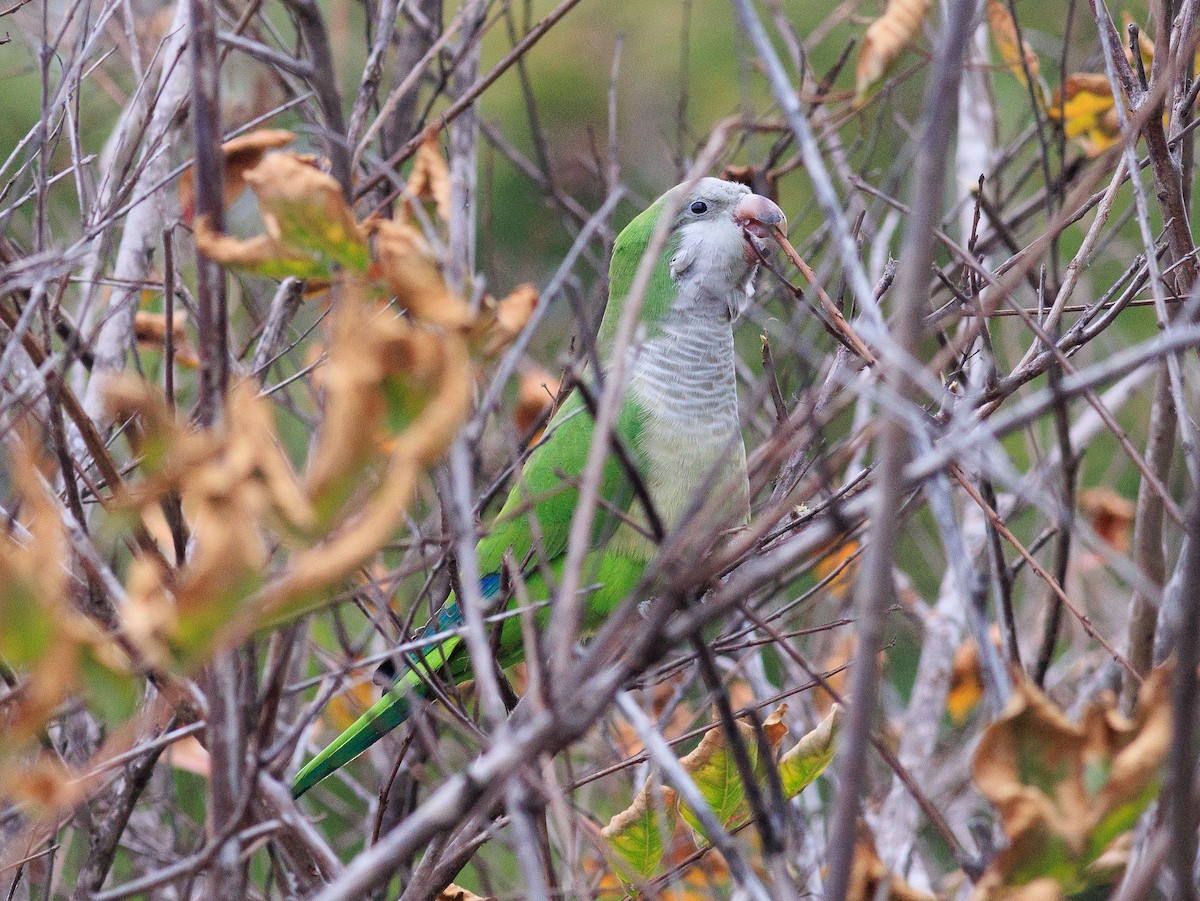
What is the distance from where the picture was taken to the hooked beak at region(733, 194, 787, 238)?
8.89ft

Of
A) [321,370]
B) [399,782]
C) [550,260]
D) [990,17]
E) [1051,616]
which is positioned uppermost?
[990,17]

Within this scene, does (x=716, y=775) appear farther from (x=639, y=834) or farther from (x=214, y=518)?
(x=214, y=518)

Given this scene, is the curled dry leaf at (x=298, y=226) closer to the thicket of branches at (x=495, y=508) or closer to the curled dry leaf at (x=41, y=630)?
the thicket of branches at (x=495, y=508)

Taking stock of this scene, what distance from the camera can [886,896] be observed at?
1754mm

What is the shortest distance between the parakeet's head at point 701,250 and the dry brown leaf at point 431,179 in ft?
3.64

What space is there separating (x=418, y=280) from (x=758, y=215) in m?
1.73

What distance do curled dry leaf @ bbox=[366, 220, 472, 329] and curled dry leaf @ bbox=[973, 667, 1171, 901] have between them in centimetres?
63

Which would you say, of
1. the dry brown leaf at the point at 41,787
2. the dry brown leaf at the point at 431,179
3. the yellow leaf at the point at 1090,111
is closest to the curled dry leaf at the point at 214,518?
the dry brown leaf at the point at 41,787

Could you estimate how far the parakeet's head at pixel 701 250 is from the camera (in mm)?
2801

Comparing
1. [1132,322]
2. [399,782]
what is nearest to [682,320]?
[399,782]

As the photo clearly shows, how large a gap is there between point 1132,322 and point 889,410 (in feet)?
16.9

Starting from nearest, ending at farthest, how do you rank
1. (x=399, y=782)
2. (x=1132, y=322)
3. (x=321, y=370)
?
(x=321, y=370) < (x=399, y=782) < (x=1132, y=322)

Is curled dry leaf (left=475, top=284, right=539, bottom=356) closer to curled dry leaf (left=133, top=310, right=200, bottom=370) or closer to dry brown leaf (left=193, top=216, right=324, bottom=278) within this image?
dry brown leaf (left=193, top=216, right=324, bottom=278)

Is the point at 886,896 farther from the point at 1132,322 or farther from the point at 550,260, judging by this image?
the point at 1132,322
